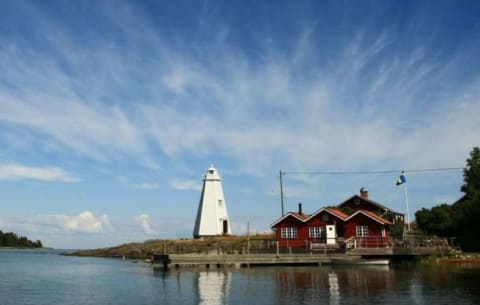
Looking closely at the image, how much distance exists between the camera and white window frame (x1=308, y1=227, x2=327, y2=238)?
165 ft

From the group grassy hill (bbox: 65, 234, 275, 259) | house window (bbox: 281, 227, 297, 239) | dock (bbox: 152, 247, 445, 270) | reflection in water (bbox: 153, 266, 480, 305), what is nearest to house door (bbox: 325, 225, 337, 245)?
house window (bbox: 281, 227, 297, 239)

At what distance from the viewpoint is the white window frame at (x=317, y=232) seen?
50403mm

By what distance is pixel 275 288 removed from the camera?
28.1 metres

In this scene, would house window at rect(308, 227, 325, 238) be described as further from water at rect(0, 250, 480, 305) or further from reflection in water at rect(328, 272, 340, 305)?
reflection in water at rect(328, 272, 340, 305)

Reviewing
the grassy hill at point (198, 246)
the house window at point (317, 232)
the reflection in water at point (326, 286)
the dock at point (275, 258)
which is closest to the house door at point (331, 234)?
the house window at point (317, 232)

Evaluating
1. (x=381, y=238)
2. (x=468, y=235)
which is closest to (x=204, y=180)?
(x=381, y=238)

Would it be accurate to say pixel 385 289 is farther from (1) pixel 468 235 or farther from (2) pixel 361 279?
(1) pixel 468 235

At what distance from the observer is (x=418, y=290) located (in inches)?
1003

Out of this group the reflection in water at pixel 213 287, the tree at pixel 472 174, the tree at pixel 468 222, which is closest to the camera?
the reflection in water at pixel 213 287

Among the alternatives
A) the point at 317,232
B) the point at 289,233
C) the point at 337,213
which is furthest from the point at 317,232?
the point at 289,233

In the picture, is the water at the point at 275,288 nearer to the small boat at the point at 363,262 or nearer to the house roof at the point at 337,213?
the small boat at the point at 363,262

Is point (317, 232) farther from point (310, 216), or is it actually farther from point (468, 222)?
point (468, 222)

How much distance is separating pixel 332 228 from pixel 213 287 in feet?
75.7

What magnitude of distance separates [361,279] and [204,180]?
3883cm
